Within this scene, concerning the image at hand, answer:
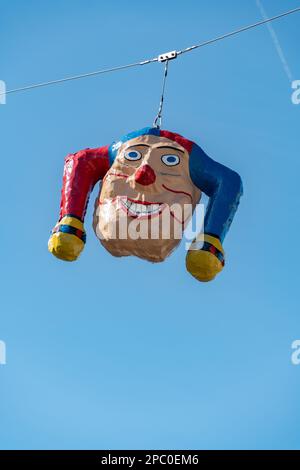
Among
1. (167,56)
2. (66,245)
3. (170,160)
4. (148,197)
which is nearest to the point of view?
(148,197)

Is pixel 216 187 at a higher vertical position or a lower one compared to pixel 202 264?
higher

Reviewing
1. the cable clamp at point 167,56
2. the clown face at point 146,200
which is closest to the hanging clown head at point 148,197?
the clown face at point 146,200

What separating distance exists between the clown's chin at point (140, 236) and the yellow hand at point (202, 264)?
0.94 feet

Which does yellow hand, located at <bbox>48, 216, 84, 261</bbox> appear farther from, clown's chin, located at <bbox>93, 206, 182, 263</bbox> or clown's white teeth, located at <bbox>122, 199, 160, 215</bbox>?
clown's white teeth, located at <bbox>122, 199, 160, 215</bbox>

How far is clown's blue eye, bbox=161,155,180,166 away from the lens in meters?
11.6

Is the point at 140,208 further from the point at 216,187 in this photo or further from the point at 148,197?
the point at 216,187

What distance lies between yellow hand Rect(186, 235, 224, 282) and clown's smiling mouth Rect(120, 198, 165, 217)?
1.91ft

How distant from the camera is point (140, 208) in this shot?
11141mm

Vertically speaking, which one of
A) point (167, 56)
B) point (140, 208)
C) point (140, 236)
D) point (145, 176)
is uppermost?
point (167, 56)

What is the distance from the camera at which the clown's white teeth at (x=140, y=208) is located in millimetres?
11094

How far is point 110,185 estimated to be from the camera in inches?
454

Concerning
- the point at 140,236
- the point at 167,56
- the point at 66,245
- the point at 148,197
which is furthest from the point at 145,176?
the point at 167,56

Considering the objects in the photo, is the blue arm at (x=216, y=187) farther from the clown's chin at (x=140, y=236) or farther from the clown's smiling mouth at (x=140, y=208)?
the clown's smiling mouth at (x=140, y=208)
